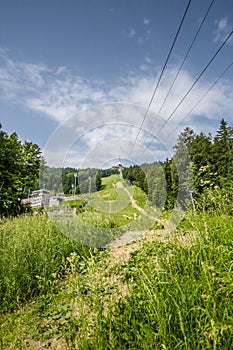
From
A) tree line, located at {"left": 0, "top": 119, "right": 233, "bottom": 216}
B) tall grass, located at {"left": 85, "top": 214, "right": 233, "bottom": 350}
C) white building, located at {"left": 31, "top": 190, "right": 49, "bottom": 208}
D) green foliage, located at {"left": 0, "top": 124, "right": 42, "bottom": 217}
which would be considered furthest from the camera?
green foliage, located at {"left": 0, "top": 124, "right": 42, "bottom": 217}

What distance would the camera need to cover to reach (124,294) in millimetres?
2484

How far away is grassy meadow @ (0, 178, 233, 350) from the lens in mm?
1511

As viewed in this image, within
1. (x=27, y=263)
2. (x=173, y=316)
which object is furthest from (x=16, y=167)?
(x=173, y=316)

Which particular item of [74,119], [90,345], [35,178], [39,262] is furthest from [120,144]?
[35,178]

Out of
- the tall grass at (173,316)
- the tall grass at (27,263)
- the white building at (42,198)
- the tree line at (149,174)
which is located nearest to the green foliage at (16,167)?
the tree line at (149,174)

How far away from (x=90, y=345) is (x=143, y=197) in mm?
4652

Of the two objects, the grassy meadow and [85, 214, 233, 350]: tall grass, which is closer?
[85, 214, 233, 350]: tall grass

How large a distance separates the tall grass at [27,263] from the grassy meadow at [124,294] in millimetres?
16

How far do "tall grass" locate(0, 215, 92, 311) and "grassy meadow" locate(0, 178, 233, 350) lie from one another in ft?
0.05

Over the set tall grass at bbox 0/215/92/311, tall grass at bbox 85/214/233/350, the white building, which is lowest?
tall grass at bbox 0/215/92/311

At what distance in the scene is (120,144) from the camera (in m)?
5.70

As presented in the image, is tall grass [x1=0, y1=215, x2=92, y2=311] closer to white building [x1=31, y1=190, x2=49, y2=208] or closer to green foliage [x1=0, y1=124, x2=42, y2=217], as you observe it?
white building [x1=31, y1=190, x2=49, y2=208]

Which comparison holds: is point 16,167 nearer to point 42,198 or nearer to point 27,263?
point 42,198

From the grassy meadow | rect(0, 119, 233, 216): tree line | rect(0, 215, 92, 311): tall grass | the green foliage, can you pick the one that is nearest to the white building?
rect(0, 119, 233, 216): tree line
